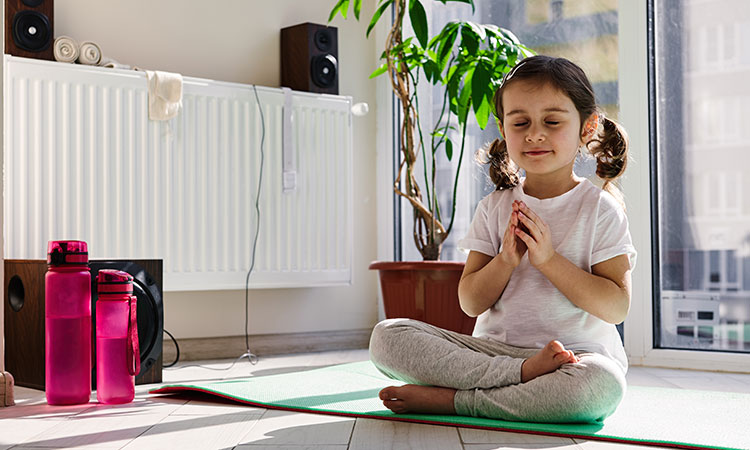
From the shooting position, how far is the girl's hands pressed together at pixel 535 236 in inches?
59.9

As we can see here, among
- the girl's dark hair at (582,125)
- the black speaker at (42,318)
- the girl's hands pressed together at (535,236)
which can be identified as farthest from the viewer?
the black speaker at (42,318)

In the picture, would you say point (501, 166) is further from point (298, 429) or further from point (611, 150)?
point (298, 429)

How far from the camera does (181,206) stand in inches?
104

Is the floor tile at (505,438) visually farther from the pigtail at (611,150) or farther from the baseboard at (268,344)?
the baseboard at (268,344)

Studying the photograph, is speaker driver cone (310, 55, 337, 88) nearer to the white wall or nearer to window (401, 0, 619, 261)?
the white wall

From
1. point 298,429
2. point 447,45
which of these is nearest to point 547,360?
→ point 298,429

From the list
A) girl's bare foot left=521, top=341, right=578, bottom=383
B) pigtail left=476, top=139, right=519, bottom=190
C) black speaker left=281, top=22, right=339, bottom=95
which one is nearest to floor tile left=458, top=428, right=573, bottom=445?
girl's bare foot left=521, top=341, right=578, bottom=383

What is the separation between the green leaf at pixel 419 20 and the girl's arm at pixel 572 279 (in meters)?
1.06

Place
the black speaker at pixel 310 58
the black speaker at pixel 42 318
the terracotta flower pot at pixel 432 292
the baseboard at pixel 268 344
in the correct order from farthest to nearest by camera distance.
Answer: the black speaker at pixel 310 58 → the baseboard at pixel 268 344 → the terracotta flower pot at pixel 432 292 → the black speaker at pixel 42 318

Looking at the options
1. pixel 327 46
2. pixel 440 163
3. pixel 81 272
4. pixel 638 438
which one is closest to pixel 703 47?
pixel 440 163

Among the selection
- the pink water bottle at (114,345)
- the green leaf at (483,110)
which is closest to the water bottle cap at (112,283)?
the pink water bottle at (114,345)

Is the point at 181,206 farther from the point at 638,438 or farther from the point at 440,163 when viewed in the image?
the point at 638,438

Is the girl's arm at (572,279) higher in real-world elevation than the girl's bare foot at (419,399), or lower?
higher

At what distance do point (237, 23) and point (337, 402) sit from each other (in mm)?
1640
